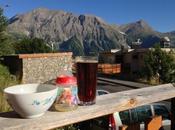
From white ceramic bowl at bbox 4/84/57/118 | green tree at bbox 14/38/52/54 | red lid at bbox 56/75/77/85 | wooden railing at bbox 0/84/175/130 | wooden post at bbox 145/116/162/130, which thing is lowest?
wooden post at bbox 145/116/162/130

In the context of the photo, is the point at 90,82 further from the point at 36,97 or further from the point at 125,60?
the point at 125,60

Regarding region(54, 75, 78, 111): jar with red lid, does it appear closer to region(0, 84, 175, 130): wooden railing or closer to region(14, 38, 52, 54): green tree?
region(0, 84, 175, 130): wooden railing

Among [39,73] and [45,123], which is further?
[39,73]

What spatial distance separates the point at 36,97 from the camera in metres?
2.00

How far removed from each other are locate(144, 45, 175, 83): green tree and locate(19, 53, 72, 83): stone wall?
13.4 m

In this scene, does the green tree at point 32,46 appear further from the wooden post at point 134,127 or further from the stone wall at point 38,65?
the wooden post at point 134,127

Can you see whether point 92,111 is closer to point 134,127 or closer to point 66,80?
point 66,80

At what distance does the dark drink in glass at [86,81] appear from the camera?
95.3 inches

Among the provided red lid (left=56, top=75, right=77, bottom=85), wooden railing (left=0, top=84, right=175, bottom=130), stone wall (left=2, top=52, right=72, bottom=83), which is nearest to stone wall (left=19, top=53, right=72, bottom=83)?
stone wall (left=2, top=52, right=72, bottom=83)

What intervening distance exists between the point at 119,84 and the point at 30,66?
17.5 m

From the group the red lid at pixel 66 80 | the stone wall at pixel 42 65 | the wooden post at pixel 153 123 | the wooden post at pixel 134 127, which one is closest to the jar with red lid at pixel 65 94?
the red lid at pixel 66 80

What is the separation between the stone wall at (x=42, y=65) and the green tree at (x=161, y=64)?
1338cm

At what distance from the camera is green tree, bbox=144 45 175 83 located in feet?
108

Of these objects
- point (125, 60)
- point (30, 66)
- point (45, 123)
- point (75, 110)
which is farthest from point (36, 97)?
point (125, 60)
